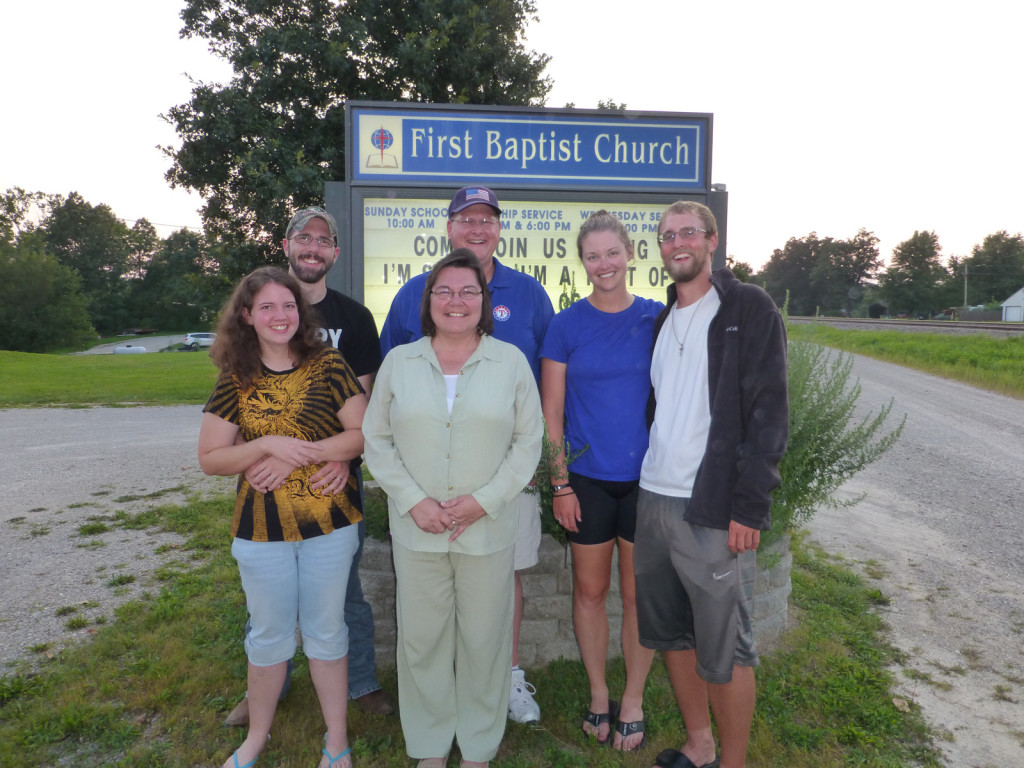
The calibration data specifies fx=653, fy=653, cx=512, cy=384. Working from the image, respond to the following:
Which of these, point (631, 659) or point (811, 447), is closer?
point (631, 659)

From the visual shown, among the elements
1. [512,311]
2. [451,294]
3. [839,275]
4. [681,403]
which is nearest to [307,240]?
[451,294]

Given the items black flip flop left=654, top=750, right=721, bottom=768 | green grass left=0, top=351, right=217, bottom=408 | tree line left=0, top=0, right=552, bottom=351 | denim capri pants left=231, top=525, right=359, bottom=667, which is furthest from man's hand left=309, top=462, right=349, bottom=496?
green grass left=0, top=351, right=217, bottom=408

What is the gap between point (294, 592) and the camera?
8.40 ft

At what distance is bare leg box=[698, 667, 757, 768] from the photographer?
8.02 feet

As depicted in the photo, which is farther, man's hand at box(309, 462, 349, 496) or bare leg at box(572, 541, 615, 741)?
bare leg at box(572, 541, 615, 741)

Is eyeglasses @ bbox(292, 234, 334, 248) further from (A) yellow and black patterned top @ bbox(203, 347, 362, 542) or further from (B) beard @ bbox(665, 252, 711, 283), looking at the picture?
(B) beard @ bbox(665, 252, 711, 283)

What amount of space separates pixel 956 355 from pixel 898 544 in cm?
1754

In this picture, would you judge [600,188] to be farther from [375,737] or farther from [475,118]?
[375,737]

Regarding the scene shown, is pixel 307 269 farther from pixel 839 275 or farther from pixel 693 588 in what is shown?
pixel 839 275

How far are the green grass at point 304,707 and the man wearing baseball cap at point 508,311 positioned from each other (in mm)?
544

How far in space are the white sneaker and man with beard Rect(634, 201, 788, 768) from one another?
29.6 inches

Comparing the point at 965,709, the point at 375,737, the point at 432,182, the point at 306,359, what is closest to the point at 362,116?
the point at 432,182

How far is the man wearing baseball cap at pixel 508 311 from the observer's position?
2988mm

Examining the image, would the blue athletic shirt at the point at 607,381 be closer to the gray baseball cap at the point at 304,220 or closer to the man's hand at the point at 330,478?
the man's hand at the point at 330,478
